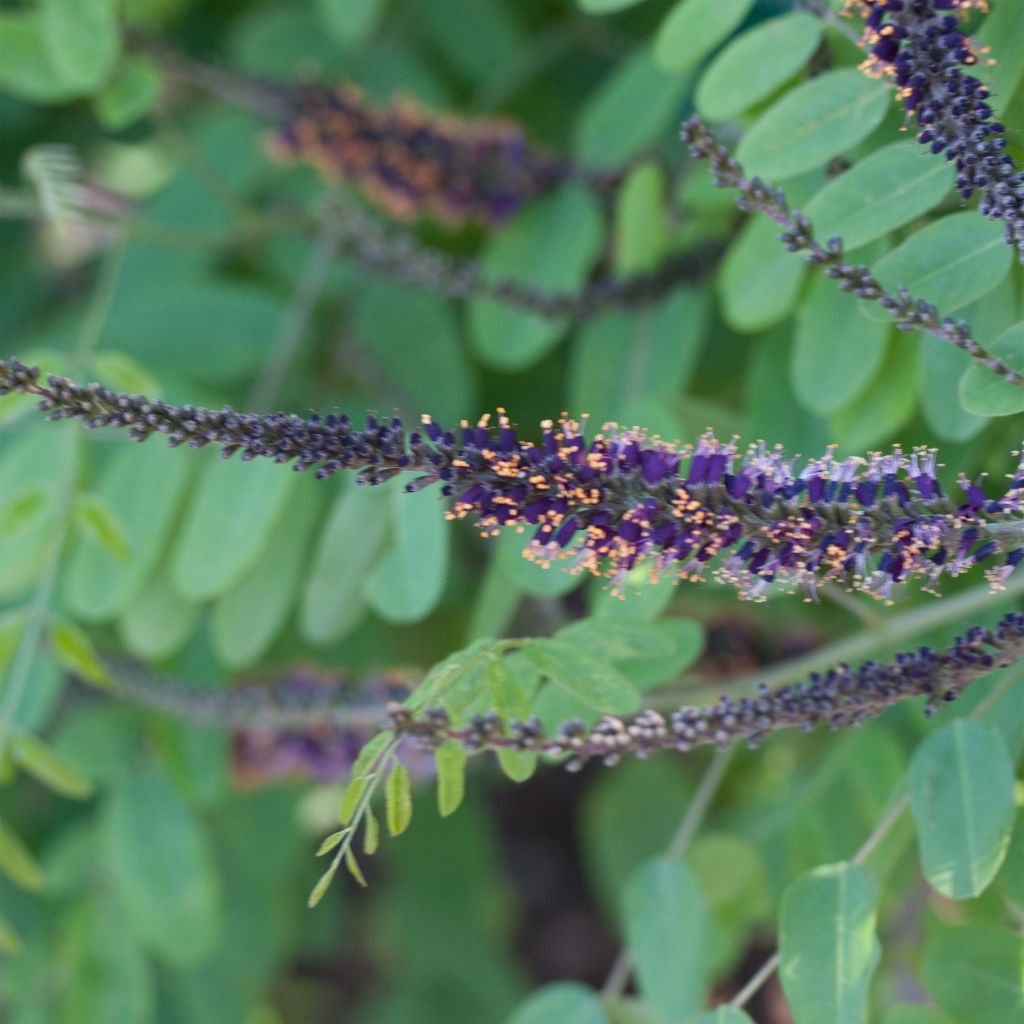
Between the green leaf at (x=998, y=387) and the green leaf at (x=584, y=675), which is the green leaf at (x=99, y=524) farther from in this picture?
the green leaf at (x=998, y=387)

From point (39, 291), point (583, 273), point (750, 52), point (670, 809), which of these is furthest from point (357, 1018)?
point (750, 52)

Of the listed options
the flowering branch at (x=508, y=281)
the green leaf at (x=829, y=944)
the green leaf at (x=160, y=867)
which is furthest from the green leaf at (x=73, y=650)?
the green leaf at (x=829, y=944)

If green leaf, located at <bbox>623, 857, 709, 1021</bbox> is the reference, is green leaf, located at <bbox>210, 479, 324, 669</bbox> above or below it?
above

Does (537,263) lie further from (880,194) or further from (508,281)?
(880,194)

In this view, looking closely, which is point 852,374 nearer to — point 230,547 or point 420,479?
point 420,479

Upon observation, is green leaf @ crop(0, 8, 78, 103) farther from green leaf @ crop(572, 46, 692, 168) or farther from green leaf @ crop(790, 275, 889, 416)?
green leaf @ crop(790, 275, 889, 416)

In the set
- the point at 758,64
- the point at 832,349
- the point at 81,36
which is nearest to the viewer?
the point at 758,64

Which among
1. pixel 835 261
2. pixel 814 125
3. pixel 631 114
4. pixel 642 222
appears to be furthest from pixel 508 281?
pixel 835 261

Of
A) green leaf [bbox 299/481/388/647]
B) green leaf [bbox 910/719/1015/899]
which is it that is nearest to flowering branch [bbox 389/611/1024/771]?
green leaf [bbox 910/719/1015/899]
